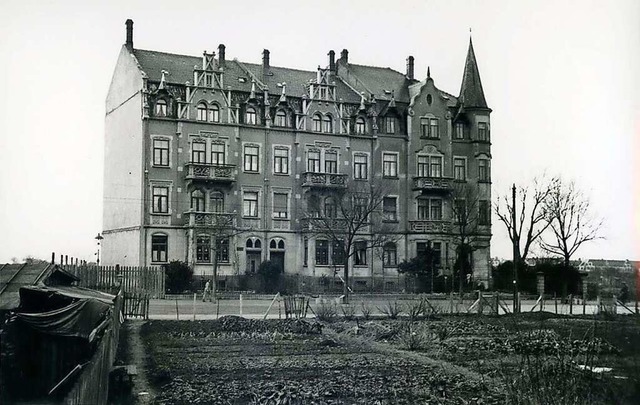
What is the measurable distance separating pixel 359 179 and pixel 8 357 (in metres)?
29.2

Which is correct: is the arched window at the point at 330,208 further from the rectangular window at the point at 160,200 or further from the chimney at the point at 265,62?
the chimney at the point at 265,62

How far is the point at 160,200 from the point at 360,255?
1247 cm

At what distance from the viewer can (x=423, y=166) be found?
43.9 m

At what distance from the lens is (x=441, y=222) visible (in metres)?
42.7

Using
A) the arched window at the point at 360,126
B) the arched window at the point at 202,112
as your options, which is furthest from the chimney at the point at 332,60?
the arched window at the point at 202,112

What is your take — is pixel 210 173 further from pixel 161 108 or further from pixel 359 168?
pixel 359 168

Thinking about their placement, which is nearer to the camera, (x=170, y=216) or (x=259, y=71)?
(x=170, y=216)

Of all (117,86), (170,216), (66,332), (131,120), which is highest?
(117,86)

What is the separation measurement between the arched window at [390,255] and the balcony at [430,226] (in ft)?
5.29

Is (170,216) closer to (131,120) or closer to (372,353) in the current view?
(131,120)

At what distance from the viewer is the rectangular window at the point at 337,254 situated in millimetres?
38500

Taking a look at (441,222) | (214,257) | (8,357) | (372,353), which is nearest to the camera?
(8,357)

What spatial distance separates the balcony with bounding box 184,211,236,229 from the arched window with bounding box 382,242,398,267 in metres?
10.4

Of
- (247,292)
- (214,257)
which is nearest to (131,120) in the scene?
(214,257)
